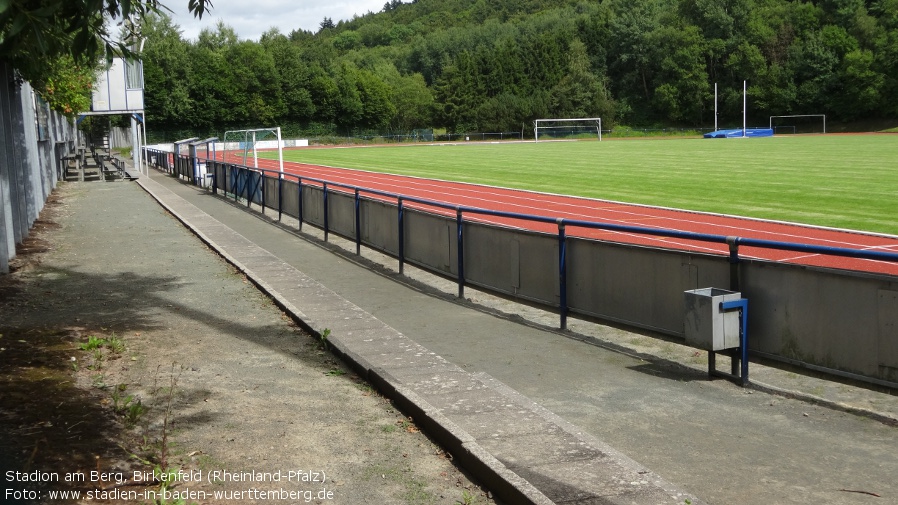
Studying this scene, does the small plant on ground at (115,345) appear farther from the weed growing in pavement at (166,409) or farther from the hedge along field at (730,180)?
the hedge along field at (730,180)

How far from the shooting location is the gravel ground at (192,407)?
5.77 meters

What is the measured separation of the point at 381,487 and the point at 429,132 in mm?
113791

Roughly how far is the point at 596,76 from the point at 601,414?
417 feet

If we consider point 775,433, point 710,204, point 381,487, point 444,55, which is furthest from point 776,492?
point 444,55

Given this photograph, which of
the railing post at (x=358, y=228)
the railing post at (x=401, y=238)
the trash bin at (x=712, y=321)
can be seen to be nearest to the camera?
the trash bin at (x=712, y=321)

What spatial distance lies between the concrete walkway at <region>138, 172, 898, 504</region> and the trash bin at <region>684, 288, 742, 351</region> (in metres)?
0.38

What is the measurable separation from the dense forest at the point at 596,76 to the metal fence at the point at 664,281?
95410mm

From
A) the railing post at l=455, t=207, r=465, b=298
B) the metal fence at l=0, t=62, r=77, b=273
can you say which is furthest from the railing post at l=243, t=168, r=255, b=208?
the railing post at l=455, t=207, r=465, b=298

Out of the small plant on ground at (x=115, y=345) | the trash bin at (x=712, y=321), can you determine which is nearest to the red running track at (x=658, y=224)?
the trash bin at (x=712, y=321)

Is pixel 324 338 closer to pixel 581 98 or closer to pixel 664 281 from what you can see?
pixel 664 281

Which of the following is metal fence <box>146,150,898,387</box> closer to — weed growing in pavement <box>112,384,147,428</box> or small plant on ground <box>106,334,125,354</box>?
small plant on ground <box>106,334,125,354</box>

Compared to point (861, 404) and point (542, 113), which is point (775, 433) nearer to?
point (861, 404)

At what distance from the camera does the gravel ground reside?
5.77 m

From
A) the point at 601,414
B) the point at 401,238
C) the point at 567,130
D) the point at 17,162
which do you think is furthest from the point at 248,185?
the point at 567,130
